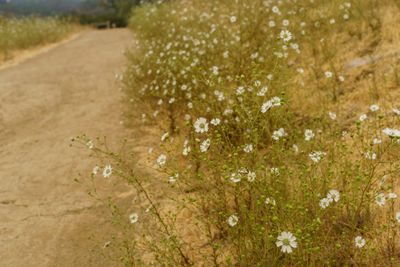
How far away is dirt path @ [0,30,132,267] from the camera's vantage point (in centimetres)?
334

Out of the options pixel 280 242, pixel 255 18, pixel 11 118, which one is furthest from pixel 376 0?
pixel 11 118

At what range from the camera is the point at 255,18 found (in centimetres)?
641

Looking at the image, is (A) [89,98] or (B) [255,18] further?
(A) [89,98]

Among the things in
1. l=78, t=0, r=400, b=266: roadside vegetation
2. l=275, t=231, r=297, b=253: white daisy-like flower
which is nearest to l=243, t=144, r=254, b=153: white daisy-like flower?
l=78, t=0, r=400, b=266: roadside vegetation

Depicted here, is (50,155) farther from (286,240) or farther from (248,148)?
(286,240)

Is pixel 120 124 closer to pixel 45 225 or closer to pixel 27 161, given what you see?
pixel 27 161

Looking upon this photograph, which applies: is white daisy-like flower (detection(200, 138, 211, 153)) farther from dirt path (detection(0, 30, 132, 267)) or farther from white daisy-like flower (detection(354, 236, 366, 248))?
dirt path (detection(0, 30, 132, 267))

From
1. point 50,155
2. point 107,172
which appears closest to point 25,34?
point 50,155

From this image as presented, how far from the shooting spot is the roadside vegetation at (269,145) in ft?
7.93

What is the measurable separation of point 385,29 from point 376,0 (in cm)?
111

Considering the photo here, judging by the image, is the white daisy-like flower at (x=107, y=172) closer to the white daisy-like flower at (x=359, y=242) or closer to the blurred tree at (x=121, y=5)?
the white daisy-like flower at (x=359, y=242)

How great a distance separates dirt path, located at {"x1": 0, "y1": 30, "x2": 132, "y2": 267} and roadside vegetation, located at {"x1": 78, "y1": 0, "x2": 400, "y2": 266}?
A: 1.29 ft

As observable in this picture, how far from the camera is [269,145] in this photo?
394 cm

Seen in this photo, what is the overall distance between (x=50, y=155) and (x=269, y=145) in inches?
116
